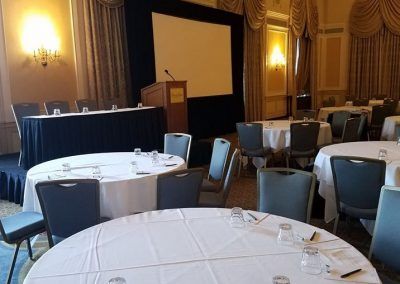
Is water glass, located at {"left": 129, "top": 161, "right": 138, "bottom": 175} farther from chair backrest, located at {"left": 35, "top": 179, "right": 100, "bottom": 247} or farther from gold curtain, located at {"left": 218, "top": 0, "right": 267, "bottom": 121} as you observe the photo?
gold curtain, located at {"left": 218, "top": 0, "right": 267, "bottom": 121}

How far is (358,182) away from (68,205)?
7.44 ft

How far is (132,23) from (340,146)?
486 cm

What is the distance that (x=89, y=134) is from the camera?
18.9 ft

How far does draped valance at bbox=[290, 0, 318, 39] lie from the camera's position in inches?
508


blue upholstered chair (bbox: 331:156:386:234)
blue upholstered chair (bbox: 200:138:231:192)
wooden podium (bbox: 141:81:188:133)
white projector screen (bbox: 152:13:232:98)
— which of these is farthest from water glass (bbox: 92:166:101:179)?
white projector screen (bbox: 152:13:232:98)

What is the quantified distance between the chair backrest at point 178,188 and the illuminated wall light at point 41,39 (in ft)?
16.8

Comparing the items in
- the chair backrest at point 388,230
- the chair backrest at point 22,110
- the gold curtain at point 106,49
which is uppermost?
the gold curtain at point 106,49

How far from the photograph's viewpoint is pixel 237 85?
36.1 ft

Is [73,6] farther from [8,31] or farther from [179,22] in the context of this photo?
[179,22]

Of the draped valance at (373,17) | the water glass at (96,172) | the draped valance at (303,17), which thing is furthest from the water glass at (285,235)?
the draped valance at (373,17)

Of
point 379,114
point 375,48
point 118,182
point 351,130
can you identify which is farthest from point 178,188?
point 375,48

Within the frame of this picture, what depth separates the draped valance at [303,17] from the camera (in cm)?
1290

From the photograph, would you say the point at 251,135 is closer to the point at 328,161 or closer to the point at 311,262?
the point at 328,161

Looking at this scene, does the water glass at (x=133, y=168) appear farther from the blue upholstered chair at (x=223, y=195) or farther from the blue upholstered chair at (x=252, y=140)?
the blue upholstered chair at (x=252, y=140)
